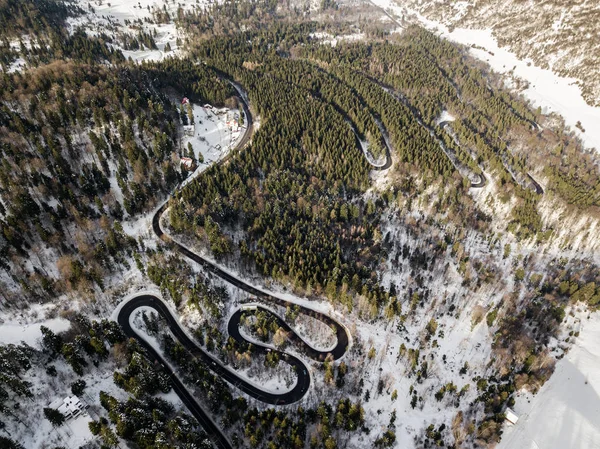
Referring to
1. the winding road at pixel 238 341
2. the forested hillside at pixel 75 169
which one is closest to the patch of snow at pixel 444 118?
the forested hillside at pixel 75 169

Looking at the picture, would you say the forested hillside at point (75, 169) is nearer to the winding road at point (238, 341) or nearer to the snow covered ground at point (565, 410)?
the winding road at point (238, 341)

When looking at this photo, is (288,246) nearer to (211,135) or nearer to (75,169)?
(211,135)

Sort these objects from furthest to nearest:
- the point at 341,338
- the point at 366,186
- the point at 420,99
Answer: the point at 420,99
the point at 366,186
the point at 341,338

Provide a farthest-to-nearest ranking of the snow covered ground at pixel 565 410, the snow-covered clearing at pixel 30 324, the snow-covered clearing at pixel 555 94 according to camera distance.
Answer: the snow-covered clearing at pixel 555 94, the snow-covered clearing at pixel 30 324, the snow covered ground at pixel 565 410

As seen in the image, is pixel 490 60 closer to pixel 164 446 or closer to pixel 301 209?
pixel 301 209

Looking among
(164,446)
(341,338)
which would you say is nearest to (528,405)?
(341,338)

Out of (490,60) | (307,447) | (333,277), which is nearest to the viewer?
(307,447)
